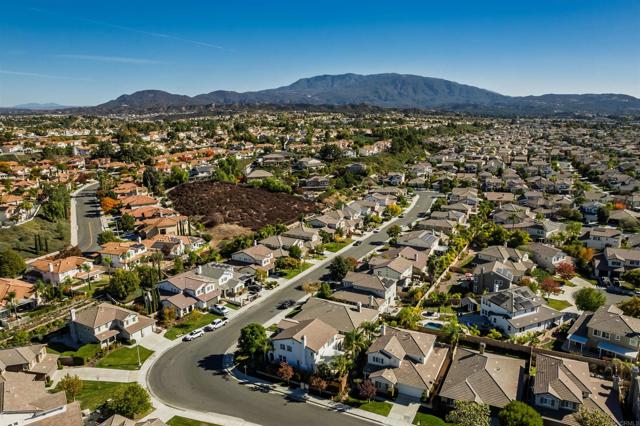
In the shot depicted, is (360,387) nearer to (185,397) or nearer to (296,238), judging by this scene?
(185,397)

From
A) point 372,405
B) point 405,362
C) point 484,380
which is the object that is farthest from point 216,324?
point 484,380

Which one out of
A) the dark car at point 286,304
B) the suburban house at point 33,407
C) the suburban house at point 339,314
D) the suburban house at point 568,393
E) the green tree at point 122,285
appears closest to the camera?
the suburban house at point 33,407

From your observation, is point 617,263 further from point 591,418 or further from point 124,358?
point 124,358

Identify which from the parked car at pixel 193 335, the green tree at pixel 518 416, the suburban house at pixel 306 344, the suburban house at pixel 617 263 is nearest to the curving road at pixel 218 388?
the parked car at pixel 193 335

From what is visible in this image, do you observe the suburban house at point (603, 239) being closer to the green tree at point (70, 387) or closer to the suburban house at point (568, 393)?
the suburban house at point (568, 393)

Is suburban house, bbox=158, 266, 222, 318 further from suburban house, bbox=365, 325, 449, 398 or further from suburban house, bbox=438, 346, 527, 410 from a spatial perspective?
suburban house, bbox=438, 346, 527, 410

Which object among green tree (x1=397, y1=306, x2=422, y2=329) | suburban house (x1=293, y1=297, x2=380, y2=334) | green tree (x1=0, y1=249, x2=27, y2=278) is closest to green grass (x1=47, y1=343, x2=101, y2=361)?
suburban house (x1=293, y1=297, x2=380, y2=334)

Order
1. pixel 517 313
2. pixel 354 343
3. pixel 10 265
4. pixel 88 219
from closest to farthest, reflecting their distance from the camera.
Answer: pixel 354 343, pixel 517 313, pixel 10 265, pixel 88 219
